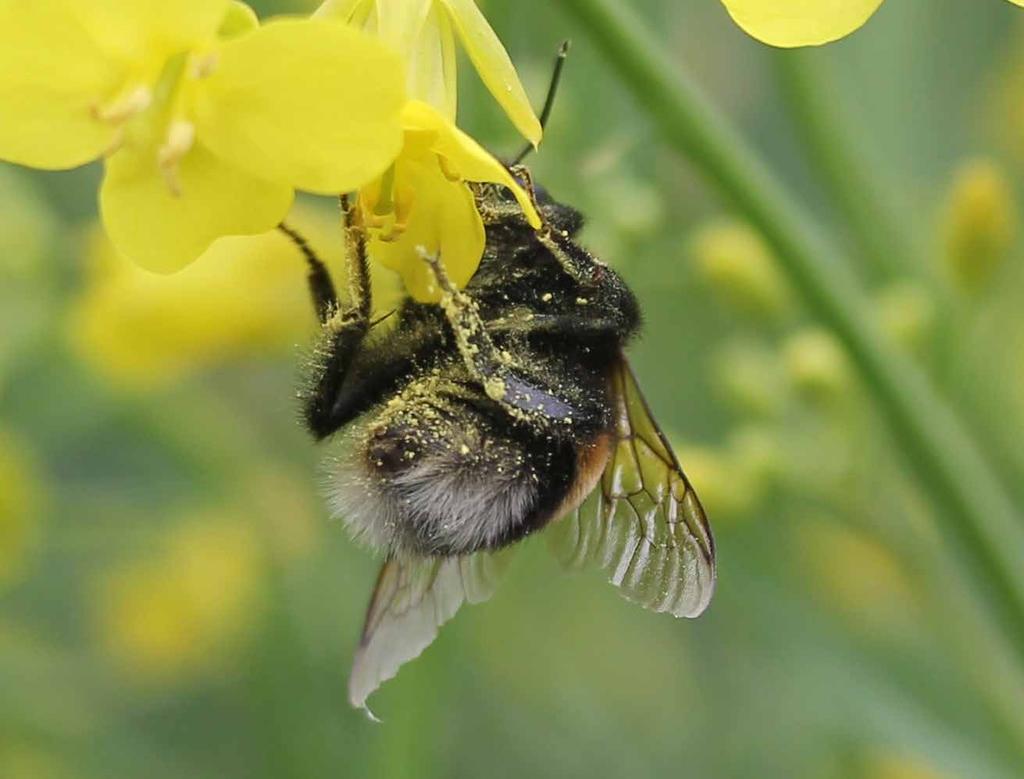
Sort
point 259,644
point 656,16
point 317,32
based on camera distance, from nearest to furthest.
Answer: point 317,32, point 656,16, point 259,644

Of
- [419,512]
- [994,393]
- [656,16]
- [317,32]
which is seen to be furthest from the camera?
[994,393]

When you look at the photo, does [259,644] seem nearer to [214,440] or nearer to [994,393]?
[214,440]

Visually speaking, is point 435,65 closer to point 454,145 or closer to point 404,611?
point 454,145

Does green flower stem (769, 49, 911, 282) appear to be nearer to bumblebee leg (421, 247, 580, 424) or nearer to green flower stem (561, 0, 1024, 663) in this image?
green flower stem (561, 0, 1024, 663)

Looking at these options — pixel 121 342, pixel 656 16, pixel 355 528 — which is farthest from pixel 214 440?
pixel 355 528

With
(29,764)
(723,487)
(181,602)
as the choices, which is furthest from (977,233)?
(181,602)

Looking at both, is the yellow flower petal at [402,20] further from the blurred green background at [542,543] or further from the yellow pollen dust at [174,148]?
the blurred green background at [542,543]

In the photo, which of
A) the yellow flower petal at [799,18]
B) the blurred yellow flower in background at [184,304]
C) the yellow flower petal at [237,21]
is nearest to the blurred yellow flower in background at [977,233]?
the blurred yellow flower in background at [184,304]
